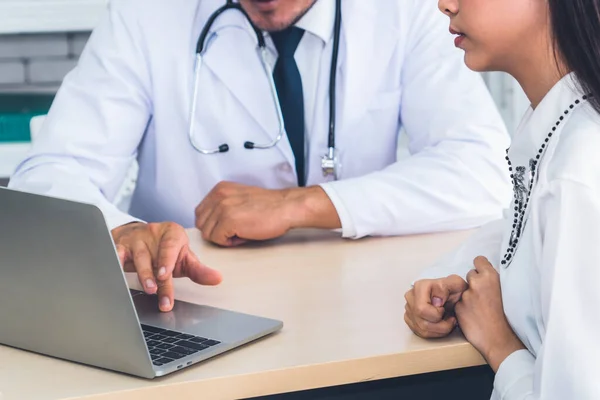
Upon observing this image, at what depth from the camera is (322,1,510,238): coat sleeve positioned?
4.80ft

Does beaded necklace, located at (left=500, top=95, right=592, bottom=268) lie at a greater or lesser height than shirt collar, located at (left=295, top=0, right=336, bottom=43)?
lesser

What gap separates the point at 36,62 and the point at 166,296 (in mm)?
1632

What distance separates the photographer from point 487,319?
38.9 inches

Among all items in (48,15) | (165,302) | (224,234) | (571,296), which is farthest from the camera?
(48,15)

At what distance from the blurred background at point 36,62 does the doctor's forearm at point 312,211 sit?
45.2 inches

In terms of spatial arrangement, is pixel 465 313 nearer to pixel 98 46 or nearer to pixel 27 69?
pixel 98 46

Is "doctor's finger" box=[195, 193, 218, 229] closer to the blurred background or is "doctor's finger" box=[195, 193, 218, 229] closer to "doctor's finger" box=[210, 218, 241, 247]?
"doctor's finger" box=[210, 218, 241, 247]

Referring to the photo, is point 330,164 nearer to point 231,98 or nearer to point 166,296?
point 231,98

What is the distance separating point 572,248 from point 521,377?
16cm

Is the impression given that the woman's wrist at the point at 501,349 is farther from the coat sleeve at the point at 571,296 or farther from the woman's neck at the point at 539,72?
the woman's neck at the point at 539,72

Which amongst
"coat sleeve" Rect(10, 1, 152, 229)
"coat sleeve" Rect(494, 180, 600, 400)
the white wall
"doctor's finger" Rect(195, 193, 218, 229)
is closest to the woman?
"coat sleeve" Rect(494, 180, 600, 400)

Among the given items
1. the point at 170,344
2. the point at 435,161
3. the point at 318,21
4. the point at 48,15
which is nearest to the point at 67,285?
the point at 170,344

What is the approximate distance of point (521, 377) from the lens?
36.2 inches

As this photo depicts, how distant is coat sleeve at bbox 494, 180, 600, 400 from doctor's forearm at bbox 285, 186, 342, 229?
0.60 m
